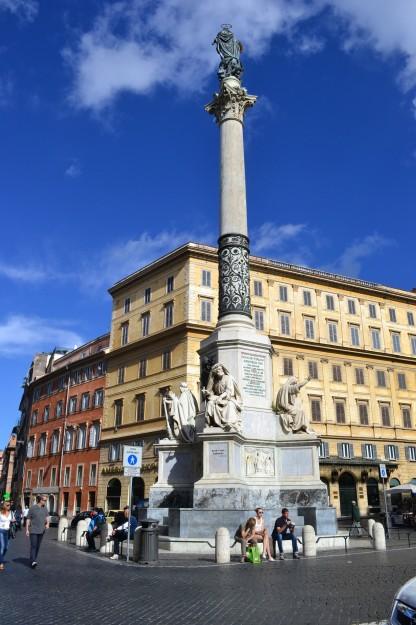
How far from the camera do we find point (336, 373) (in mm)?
50500

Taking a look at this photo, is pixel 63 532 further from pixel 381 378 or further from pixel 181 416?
pixel 381 378

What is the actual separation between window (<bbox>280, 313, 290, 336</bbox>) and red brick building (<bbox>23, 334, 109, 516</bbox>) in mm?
17315

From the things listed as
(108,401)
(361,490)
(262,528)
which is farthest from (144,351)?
(262,528)

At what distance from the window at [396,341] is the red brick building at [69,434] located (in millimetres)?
27753

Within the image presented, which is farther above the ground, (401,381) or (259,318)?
(259,318)

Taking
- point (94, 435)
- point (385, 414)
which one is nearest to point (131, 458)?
point (94, 435)

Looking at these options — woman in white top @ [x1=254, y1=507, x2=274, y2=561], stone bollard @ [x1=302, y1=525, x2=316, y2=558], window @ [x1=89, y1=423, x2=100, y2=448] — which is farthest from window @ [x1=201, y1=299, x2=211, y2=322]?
woman in white top @ [x1=254, y1=507, x2=274, y2=561]

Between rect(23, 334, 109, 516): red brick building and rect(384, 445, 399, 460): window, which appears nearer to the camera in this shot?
rect(384, 445, 399, 460): window

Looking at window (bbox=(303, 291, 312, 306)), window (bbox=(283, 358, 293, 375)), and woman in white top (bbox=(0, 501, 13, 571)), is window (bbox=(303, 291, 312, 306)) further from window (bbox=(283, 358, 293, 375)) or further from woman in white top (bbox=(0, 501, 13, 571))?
woman in white top (bbox=(0, 501, 13, 571))

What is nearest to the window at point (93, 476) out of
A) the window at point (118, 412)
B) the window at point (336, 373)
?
the window at point (118, 412)

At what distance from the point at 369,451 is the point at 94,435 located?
25.0 meters

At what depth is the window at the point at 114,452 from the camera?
49.4 meters

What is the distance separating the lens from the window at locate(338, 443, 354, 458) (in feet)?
156

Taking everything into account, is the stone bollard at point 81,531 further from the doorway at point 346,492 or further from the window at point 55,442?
the window at point 55,442
